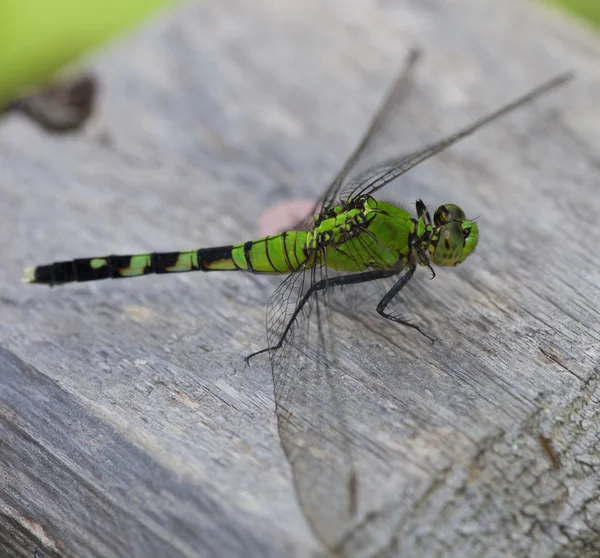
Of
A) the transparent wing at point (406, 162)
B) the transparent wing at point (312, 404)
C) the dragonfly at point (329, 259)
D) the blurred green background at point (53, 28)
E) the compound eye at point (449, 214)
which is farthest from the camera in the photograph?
the blurred green background at point (53, 28)

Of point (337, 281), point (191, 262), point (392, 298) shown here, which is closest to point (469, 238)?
point (392, 298)

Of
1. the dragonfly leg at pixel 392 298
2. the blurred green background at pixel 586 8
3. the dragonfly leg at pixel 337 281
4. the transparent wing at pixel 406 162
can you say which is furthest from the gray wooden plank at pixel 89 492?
the blurred green background at pixel 586 8

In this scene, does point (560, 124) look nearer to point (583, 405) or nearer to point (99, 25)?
point (583, 405)

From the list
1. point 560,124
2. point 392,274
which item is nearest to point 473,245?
point 392,274

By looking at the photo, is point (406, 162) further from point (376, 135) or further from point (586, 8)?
point (586, 8)

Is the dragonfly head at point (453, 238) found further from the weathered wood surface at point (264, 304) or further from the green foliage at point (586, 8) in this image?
the green foliage at point (586, 8)

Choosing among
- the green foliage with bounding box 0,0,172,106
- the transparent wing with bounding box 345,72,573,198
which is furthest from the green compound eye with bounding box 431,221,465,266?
the green foliage with bounding box 0,0,172,106

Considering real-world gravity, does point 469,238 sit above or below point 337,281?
above
